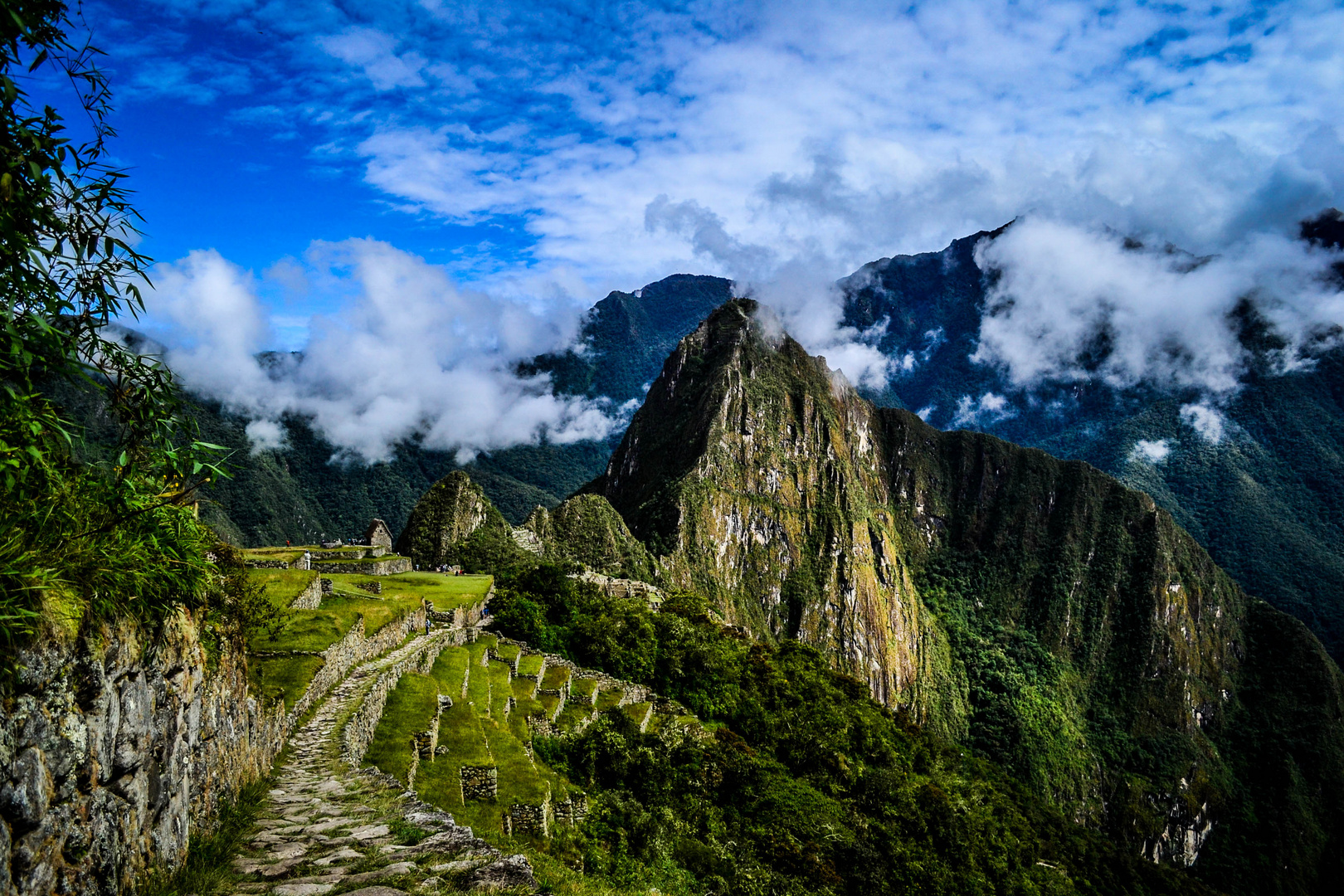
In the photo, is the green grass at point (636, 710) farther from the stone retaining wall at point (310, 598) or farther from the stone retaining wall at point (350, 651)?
the stone retaining wall at point (310, 598)

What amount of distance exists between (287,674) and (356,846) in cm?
1056

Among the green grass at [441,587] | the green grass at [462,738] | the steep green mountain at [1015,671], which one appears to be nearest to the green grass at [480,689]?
the green grass at [462,738]

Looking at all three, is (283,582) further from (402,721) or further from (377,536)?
(377,536)

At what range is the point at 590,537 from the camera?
11312cm

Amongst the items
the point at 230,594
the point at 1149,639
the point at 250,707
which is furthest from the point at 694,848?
the point at 1149,639

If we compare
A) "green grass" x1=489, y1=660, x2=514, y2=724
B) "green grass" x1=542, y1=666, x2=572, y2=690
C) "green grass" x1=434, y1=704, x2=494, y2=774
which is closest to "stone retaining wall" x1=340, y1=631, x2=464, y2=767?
"green grass" x1=434, y1=704, x2=494, y2=774

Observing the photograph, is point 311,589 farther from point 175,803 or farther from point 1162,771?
point 1162,771

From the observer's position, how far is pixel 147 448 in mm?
6266

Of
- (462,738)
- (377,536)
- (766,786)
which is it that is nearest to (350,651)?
(462,738)

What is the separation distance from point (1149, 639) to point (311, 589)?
235 metres

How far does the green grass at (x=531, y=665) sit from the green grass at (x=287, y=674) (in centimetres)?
1354

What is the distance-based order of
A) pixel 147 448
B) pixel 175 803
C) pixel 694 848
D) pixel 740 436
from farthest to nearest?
pixel 740 436 → pixel 694 848 → pixel 175 803 → pixel 147 448

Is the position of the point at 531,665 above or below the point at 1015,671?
below

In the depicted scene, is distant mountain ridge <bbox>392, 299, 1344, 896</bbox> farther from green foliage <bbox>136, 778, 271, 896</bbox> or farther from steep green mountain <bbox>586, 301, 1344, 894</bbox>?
green foliage <bbox>136, 778, 271, 896</bbox>
